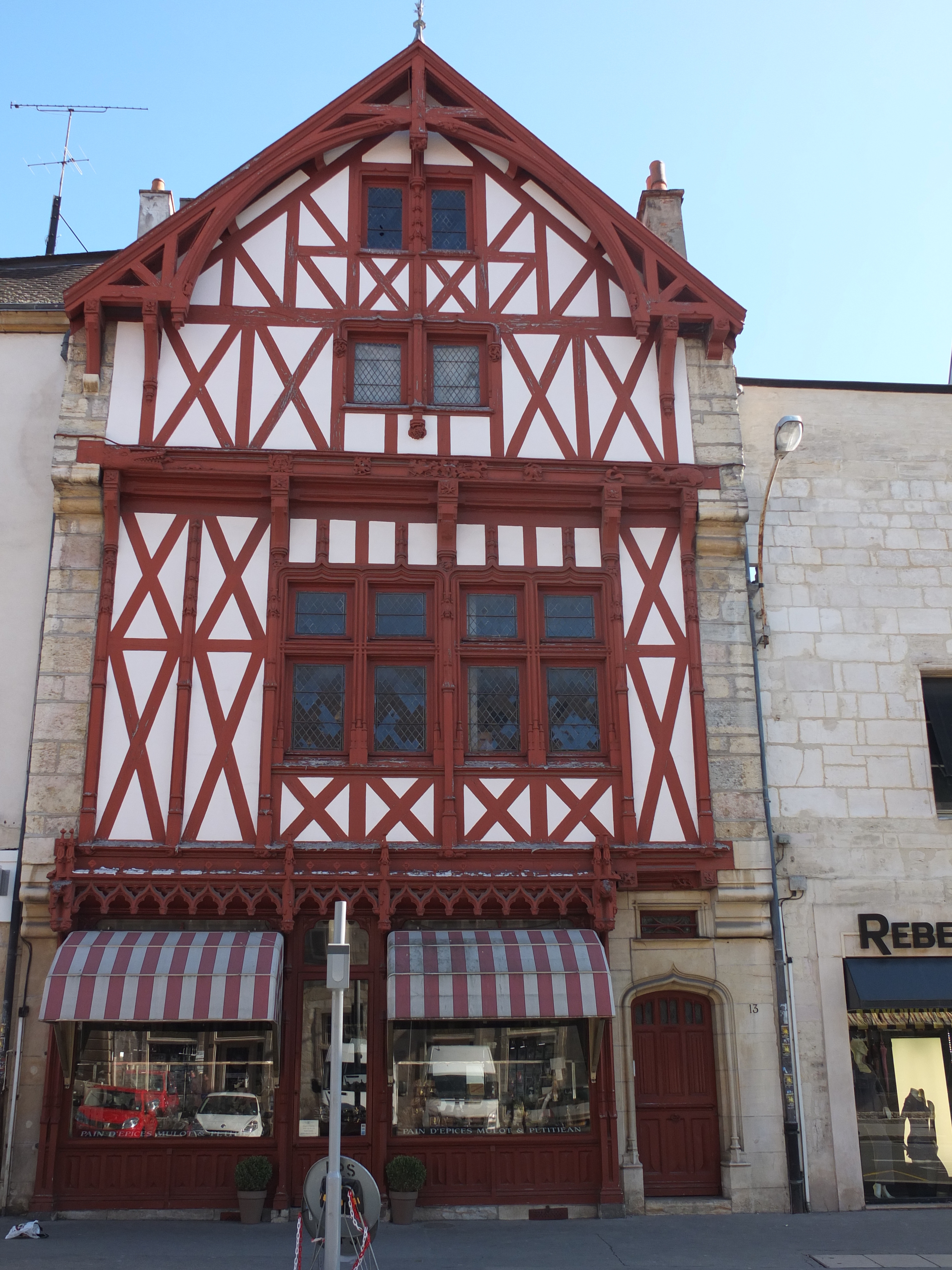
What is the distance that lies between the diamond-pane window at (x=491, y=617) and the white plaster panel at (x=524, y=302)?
12.5ft

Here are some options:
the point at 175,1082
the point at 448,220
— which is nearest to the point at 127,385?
the point at 448,220

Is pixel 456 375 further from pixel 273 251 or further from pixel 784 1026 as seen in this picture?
pixel 784 1026

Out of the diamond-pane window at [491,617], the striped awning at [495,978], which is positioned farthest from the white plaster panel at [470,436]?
the striped awning at [495,978]

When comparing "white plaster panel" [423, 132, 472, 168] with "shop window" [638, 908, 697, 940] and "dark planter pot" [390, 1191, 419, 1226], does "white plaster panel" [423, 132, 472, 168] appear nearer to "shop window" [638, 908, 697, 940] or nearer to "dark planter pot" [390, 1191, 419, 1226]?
"shop window" [638, 908, 697, 940]

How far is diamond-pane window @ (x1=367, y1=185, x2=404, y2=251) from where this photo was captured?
1548 centimetres

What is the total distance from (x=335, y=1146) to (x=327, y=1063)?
4562 mm

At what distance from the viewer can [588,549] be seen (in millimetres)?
14328

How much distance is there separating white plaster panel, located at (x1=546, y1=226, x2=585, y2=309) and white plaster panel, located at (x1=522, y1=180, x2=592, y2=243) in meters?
0.20

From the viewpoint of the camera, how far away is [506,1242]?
11.3m

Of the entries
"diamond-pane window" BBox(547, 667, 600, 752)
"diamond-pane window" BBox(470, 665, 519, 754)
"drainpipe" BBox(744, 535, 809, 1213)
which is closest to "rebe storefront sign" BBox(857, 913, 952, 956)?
"drainpipe" BBox(744, 535, 809, 1213)

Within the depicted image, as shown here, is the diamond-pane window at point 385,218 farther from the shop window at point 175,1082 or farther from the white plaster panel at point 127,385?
the shop window at point 175,1082

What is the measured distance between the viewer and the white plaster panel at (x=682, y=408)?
14.7 meters

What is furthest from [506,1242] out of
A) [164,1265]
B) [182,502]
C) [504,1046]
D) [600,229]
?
[600,229]

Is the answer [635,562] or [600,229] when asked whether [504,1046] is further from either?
[600,229]
